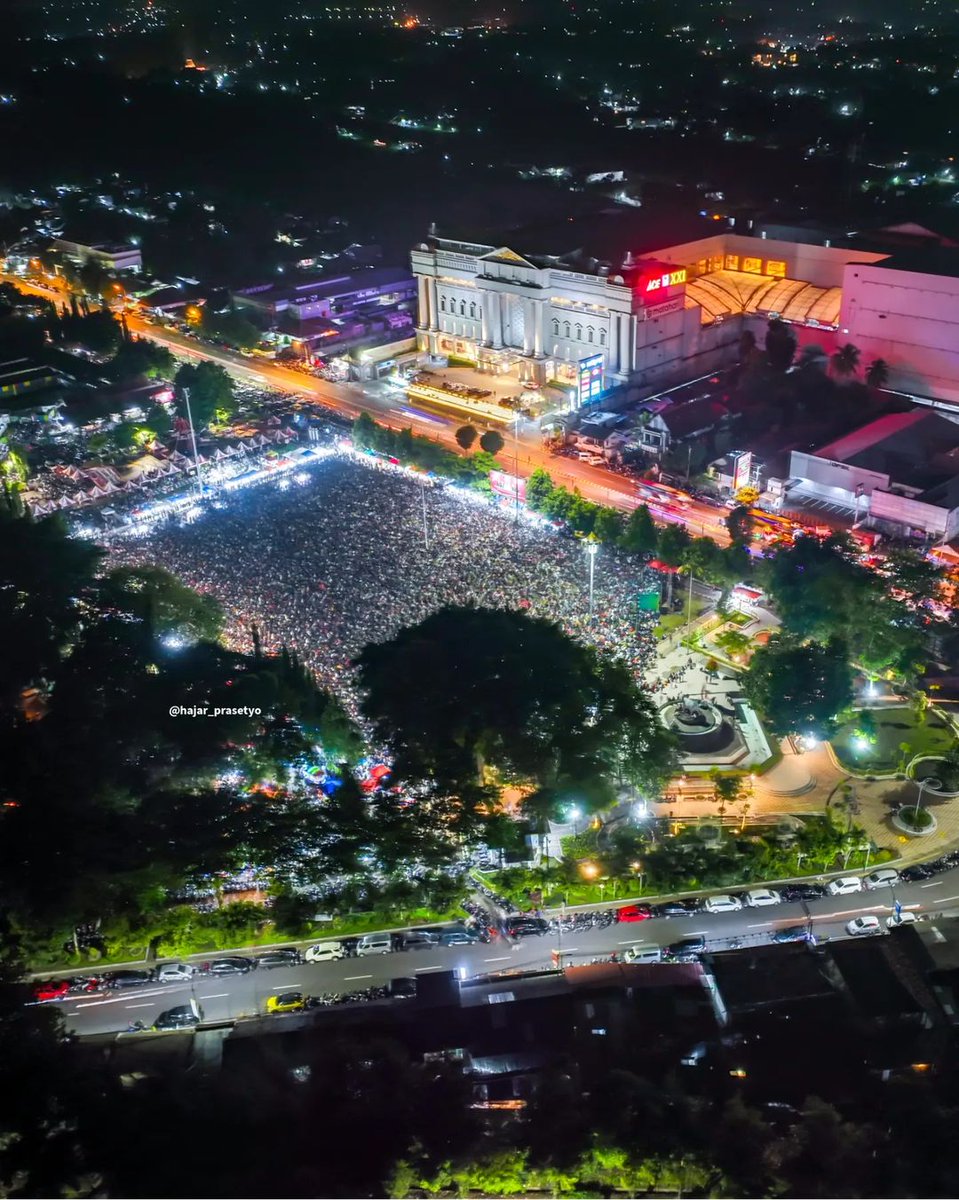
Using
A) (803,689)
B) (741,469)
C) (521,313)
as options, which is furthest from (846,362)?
(803,689)

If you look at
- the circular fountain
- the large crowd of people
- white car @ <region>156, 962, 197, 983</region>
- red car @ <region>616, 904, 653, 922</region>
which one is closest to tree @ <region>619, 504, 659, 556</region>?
the large crowd of people

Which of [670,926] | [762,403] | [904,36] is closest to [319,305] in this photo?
[762,403]

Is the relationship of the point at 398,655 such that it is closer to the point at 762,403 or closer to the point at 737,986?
the point at 737,986

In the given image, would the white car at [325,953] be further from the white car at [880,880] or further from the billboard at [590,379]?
the billboard at [590,379]

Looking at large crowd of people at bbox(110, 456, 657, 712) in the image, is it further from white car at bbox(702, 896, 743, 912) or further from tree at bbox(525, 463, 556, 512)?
white car at bbox(702, 896, 743, 912)

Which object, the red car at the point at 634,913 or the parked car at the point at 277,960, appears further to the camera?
the red car at the point at 634,913

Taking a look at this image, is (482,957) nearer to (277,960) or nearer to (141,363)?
(277,960)

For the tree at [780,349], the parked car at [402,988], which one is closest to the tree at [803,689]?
the parked car at [402,988]
